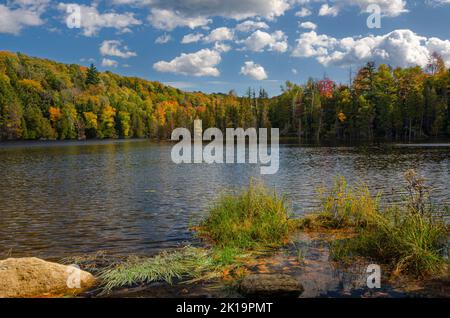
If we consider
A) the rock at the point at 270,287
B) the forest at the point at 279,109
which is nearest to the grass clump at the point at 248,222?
the rock at the point at 270,287

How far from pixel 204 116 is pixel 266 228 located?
136m

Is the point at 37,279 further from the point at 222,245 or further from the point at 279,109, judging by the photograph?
the point at 279,109

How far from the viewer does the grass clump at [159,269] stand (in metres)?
9.95

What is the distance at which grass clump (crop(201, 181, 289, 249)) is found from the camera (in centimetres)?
1287

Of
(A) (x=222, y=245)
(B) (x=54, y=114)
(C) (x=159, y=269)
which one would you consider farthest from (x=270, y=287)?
(B) (x=54, y=114)

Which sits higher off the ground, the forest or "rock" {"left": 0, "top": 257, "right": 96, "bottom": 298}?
the forest

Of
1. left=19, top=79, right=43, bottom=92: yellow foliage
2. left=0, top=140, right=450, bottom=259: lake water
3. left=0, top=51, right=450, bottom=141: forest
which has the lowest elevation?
left=0, top=140, right=450, bottom=259: lake water

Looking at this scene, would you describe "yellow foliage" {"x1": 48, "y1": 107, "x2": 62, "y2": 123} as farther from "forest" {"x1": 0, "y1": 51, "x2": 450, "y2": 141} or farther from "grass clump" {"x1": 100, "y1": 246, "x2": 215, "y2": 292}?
"grass clump" {"x1": 100, "y1": 246, "x2": 215, "y2": 292}

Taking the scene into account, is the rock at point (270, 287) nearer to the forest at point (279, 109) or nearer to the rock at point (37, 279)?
the rock at point (37, 279)

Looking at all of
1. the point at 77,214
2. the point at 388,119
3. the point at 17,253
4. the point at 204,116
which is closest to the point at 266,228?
the point at 17,253

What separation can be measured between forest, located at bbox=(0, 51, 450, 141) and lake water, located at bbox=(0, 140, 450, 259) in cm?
5598

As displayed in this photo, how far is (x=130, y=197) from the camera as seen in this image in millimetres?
25031

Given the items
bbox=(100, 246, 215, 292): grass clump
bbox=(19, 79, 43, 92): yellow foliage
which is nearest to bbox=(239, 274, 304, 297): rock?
bbox=(100, 246, 215, 292): grass clump
